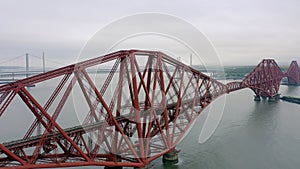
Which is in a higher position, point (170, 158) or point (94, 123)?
point (94, 123)

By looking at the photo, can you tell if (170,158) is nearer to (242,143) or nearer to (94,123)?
(94,123)

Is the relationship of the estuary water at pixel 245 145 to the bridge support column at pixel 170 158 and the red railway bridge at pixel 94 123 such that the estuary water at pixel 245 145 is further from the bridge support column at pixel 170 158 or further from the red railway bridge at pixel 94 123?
the red railway bridge at pixel 94 123

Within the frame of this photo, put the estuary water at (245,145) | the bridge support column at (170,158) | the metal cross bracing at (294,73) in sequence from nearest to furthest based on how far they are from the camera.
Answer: the bridge support column at (170,158)
the estuary water at (245,145)
the metal cross bracing at (294,73)

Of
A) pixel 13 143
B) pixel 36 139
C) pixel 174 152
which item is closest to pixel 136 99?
pixel 36 139

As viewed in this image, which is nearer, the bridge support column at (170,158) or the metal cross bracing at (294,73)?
the bridge support column at (170,158)

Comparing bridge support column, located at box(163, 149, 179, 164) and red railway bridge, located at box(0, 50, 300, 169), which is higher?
red railway bridge, located at box(0, 50, 300, 169)

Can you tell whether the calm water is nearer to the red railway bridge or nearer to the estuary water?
the estuary water

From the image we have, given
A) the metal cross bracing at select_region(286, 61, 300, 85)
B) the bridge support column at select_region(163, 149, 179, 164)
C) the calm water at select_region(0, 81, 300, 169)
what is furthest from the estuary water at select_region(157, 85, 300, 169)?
the metal cross bracing at select_region(286, 61, 300, 85)

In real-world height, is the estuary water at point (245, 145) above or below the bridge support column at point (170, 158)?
below

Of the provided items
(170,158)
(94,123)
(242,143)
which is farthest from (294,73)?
(94,123)

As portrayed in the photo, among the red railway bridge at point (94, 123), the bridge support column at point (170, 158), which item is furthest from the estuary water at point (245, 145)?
the red railway bridge at point (94, 123)
